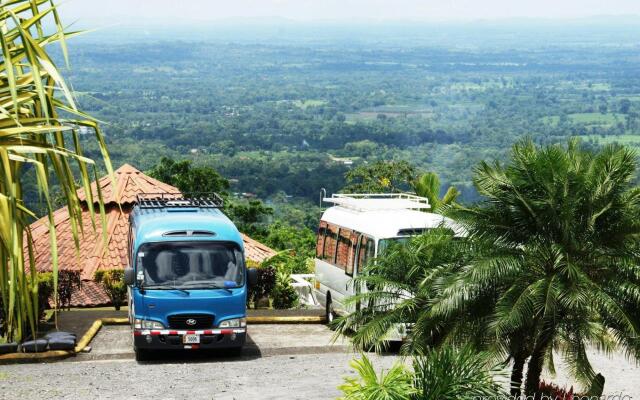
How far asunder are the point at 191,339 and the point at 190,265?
4.05 feet

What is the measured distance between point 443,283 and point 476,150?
563ft

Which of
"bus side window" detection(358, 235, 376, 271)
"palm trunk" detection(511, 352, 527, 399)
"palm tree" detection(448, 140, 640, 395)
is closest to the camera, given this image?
"palm tree" detection(448, 140, 640, 395)

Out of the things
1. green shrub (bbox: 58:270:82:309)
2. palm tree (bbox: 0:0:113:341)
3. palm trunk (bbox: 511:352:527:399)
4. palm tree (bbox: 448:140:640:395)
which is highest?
palm tree (bbox: 0:0:113:341)

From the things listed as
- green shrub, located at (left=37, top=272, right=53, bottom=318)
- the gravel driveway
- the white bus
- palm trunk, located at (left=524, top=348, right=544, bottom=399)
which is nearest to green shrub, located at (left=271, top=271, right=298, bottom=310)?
the white bus

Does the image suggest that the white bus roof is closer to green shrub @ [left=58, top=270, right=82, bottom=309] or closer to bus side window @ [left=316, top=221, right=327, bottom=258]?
bus side window @ [left=316, top=221, right=327, bottom=258]

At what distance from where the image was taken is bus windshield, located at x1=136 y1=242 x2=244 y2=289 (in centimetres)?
1784

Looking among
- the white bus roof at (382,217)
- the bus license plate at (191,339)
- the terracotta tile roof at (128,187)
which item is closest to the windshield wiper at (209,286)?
the bus license plate at (191,339)

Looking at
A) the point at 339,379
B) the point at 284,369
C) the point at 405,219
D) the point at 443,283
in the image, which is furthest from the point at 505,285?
the point at 405,219

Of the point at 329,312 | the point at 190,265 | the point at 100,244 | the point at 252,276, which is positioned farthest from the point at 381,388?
the point at 100,244

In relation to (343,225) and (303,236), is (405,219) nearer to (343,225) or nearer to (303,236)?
(343,225)

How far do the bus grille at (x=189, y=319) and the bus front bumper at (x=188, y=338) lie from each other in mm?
85

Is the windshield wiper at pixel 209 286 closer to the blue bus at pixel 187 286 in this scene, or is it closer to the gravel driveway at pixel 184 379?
the blue bus at pixel 187 286

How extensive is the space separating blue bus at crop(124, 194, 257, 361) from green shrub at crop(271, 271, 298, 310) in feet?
25.6

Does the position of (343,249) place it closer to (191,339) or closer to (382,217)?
(382,217)
